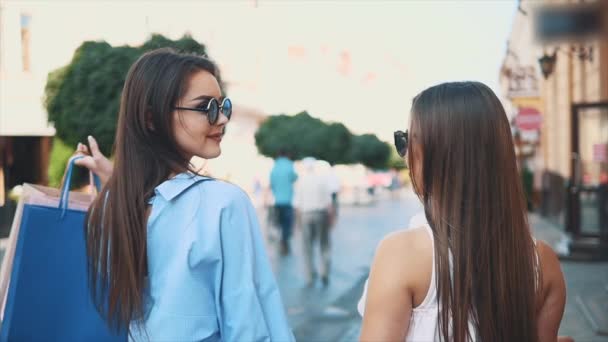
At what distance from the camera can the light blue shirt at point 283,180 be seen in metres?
10.3

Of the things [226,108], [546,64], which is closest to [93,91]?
[226,108]

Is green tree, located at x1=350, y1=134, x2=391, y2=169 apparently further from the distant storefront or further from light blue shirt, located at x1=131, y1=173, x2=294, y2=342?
light blue shirt, located at x1=131, y1=173, x2=294, y2=342

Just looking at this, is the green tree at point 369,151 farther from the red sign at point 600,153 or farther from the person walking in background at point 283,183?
the red sign at point 600,153

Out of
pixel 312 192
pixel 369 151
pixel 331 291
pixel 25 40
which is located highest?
pixel 25 40

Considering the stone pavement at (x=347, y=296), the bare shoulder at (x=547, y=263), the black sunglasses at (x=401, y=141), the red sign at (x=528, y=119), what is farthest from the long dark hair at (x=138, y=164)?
the red sign at (x=528, y=119)

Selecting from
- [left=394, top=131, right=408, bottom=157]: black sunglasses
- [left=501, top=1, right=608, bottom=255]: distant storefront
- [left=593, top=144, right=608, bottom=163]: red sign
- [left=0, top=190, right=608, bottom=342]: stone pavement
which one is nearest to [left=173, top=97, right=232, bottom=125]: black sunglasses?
[left=394, top=131, right=408, bottom=157]: black sunglasses

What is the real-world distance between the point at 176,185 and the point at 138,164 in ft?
0.46

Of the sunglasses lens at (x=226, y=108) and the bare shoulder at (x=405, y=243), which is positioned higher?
the sunglasses lens at (x=226, y=108)

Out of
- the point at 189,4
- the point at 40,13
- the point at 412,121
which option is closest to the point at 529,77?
the point at 189,4

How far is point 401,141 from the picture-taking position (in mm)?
1631

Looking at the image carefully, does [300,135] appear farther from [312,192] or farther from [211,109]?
[211,109]

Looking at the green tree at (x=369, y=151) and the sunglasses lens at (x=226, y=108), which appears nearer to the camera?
the sunglasses lens at (x=226, y=108)

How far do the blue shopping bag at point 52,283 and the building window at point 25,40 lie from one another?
73.5 inches

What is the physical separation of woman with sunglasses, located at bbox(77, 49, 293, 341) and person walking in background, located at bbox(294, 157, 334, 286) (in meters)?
6.99
